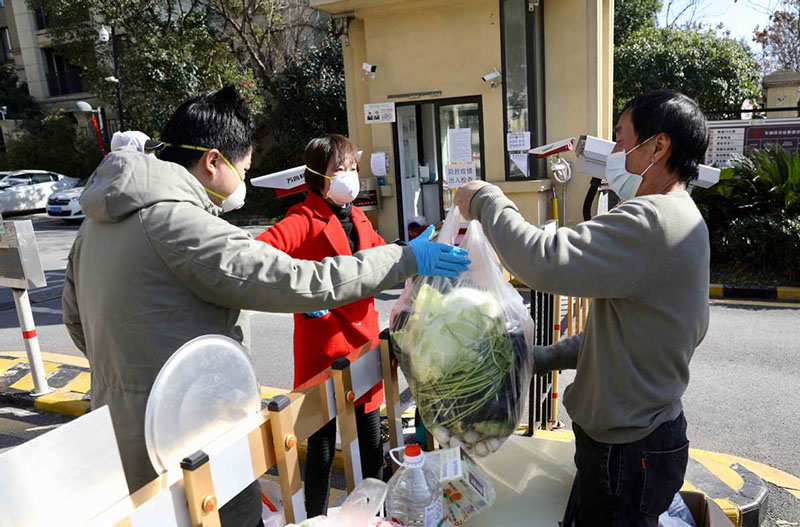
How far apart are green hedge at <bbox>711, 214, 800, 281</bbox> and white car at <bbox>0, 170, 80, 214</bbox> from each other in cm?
1961

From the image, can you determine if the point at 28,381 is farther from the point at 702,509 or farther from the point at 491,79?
the point at 491,79

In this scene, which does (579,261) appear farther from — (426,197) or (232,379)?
(426,197)

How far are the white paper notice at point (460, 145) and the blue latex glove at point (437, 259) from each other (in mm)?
6695

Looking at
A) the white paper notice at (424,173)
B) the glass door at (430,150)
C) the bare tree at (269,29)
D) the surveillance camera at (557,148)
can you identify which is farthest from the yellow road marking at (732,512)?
the bare tree at (269,29)

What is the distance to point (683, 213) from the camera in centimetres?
147

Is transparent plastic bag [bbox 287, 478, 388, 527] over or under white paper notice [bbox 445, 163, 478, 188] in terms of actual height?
under

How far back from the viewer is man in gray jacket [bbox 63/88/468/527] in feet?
4.65

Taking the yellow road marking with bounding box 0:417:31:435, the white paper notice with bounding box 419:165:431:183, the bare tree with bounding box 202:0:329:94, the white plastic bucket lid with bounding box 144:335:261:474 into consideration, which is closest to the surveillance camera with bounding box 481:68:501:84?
the white paper notice with bounding box 419:165:431:183

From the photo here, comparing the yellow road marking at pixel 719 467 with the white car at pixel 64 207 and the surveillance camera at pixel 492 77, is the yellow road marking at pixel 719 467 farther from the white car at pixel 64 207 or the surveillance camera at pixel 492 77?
the white car at pixel 64 207

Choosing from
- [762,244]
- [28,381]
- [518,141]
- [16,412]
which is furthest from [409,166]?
[16,412]

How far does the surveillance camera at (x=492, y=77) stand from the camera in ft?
26.3

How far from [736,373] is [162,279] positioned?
451 centimetres

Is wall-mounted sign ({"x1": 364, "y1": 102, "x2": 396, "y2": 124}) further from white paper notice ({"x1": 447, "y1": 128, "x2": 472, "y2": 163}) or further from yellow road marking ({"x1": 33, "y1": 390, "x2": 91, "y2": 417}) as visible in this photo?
yellow road marking ({"x1": 33, "y1": 390, "x2": 91, "y2": 417})

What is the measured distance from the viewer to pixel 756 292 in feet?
21.8
